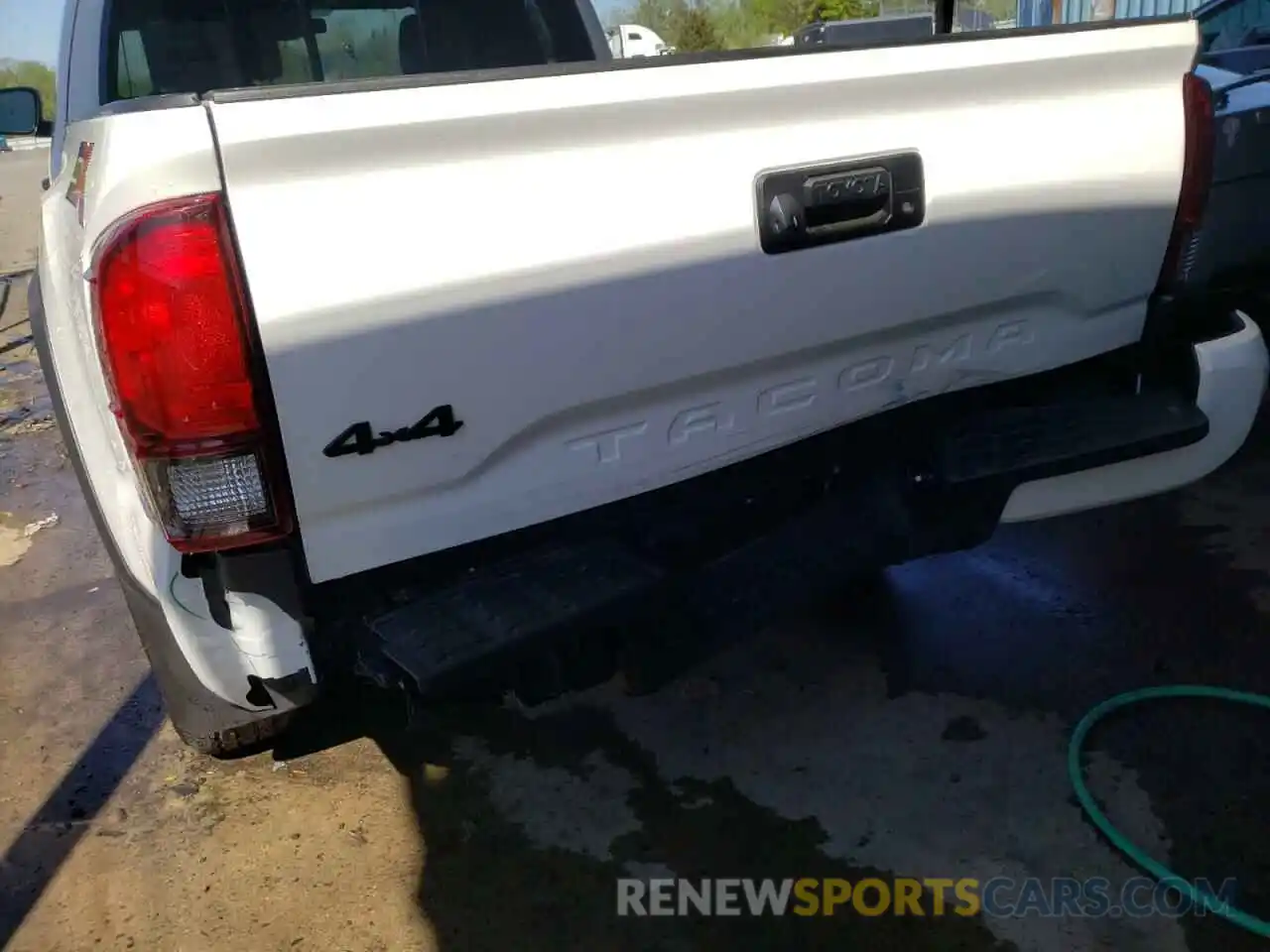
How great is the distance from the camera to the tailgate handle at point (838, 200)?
80.7 inches

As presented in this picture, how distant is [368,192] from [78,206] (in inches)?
26.6

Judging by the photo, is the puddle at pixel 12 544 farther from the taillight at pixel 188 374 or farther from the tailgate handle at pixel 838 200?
the tailgate handle at pixel 838 200

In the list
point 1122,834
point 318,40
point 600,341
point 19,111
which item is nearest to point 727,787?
point 1122,834

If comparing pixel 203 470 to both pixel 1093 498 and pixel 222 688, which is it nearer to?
pixel 222 688

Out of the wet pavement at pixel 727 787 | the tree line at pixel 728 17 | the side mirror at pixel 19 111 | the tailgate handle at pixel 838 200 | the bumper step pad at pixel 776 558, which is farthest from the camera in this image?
the tree line at pixel 728 17

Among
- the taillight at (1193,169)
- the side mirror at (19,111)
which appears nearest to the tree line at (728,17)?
the side mirror at (19,111)

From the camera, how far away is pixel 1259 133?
3.76 meters

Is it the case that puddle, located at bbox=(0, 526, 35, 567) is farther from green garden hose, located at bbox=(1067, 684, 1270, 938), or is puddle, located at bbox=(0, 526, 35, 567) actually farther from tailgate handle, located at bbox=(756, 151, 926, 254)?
green garden hose, located at bbox=(1067, 684, 1270, 938)

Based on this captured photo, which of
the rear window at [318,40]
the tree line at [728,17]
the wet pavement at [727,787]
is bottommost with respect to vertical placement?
the tree line at [728,17]

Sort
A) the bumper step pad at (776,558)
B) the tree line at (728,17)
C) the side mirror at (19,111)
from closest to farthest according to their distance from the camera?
the bumper step pad at (776,558) → the side mirror at (19,111) → the tree line at (728,17)

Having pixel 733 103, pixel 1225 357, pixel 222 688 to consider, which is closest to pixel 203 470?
pixel 222 688

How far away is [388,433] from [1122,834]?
1.84m

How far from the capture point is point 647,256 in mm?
1953

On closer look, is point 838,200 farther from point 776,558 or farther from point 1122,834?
point 1122,834
